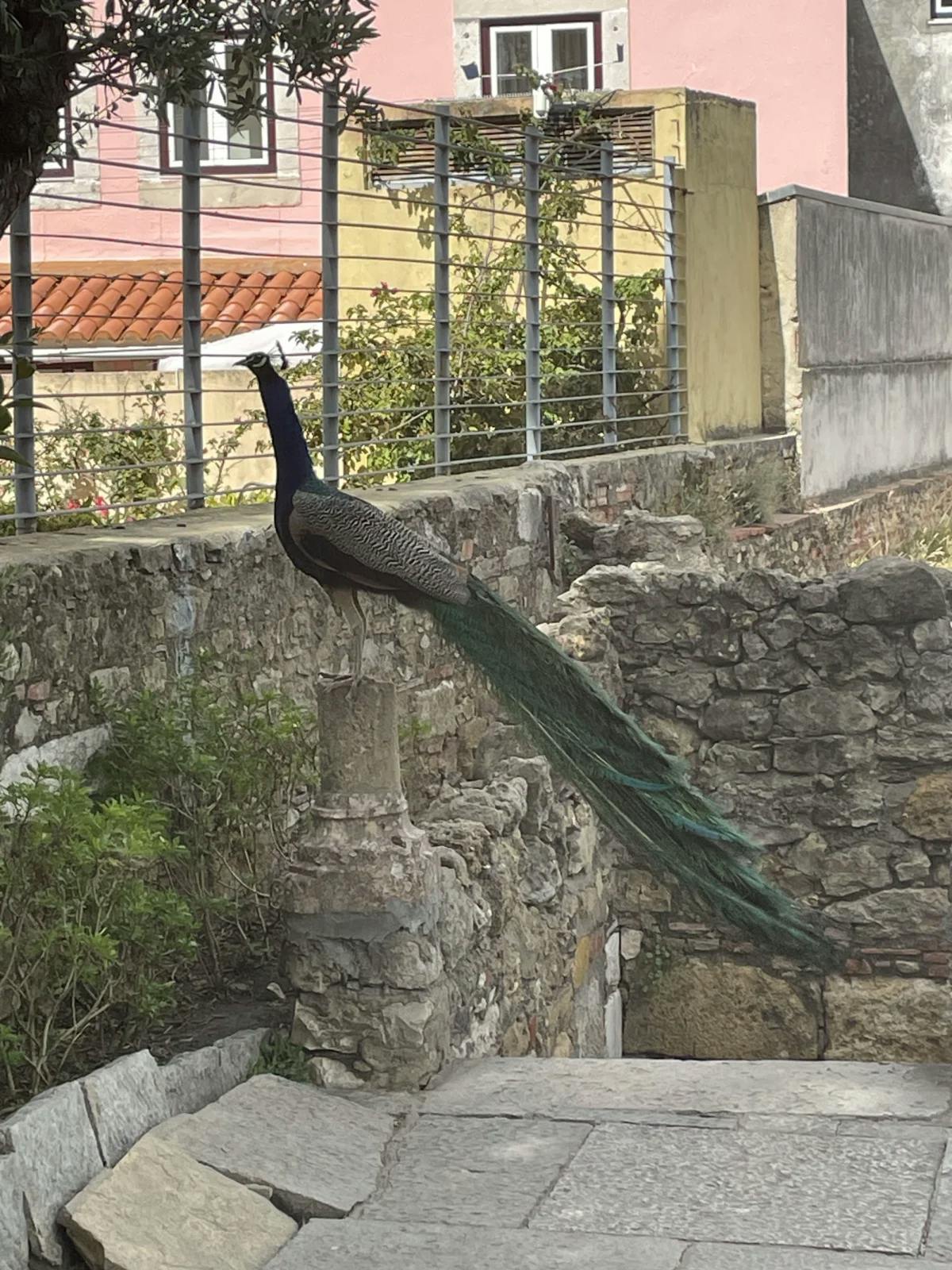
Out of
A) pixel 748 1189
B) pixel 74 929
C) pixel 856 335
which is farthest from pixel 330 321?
pixel 856 335

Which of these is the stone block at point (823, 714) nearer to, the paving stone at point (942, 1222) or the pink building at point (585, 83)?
the paving stone at point (942, 1222)

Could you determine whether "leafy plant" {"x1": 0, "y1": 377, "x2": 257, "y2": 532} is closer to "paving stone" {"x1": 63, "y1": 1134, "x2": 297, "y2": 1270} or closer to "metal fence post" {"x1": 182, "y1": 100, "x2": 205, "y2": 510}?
"metal fence post" {"x1": 182, "y1": 100, "x2": 205, "y2": 510}

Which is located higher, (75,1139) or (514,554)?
(514,554)

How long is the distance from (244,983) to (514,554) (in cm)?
367

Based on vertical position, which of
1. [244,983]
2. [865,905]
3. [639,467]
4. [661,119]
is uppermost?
[661,119]

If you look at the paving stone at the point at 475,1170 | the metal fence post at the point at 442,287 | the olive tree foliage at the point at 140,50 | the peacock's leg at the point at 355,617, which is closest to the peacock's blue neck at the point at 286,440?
the peacock's leg at the point at 355,617

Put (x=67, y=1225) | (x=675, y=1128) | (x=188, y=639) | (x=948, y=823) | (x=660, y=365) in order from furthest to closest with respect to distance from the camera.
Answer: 1. (x=660, y=365)
2. (x=948, y=823)
3. (x=188, y=639)
4. (x=675, y=1128)
5. (x=67, y=1225)

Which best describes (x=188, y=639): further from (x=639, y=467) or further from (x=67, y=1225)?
(x=639, y=467)

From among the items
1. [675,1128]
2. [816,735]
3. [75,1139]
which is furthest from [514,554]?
[75,1139]

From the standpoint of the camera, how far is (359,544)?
18.0ft

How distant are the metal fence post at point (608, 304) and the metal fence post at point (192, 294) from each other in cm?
426

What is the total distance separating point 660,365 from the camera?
12.0 m

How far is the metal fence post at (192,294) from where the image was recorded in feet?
22.7

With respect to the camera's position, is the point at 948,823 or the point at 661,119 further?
the point at 661,119
